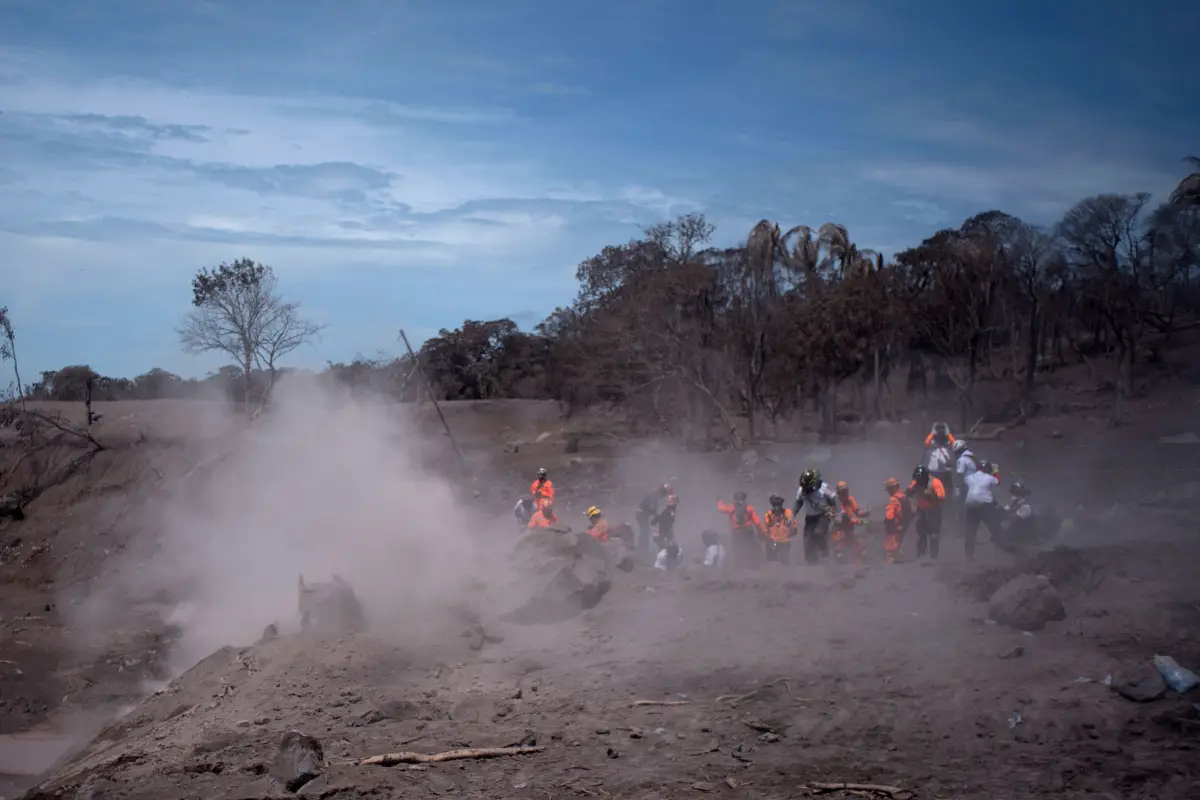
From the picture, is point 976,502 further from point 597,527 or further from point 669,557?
point 597,527

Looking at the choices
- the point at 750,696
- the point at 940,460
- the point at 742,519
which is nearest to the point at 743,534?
the point at 742,519

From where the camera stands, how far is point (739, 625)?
32.7 feet

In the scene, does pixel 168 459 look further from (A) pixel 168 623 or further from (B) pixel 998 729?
(B) pixel 998 729

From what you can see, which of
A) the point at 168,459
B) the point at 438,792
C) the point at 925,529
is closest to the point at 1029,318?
the point at 925,529

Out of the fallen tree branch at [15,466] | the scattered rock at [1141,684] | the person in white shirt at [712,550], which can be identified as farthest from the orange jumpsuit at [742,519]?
the fallen tree branch at [15,466]

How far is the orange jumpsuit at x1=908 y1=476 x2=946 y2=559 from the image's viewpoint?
1234 cm

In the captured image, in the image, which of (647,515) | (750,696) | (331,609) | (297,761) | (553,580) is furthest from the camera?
(647,515)

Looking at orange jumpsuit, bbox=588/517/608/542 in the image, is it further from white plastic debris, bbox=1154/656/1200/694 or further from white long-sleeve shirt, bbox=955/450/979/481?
white plastic debris, bbox=1154/656/1200/694

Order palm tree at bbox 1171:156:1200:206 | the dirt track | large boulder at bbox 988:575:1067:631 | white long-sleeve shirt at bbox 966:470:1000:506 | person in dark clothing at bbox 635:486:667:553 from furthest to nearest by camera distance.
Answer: palm tree at bbox 1171:156:1200:206 → person in dark clothing at bbox 635:486:667:553 → white long-sleeve shirt at bbox 966:470:1000:506 → large boulder at bbox 988:575:1067:631 → the dirt track

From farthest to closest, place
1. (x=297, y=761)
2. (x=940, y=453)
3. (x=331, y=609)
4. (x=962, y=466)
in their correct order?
(x=940, y=453), (x=962, y=466), (x=331, y=609), (x=297, y=761)

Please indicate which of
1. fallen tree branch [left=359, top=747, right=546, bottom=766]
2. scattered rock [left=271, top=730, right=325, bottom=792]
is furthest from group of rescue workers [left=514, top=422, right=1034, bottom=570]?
scattered rock [left=271, top=730, right=325, bottom=792]

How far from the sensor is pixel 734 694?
795cm

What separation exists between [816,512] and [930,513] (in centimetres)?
137

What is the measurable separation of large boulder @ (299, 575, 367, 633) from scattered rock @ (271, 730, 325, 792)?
403cm
